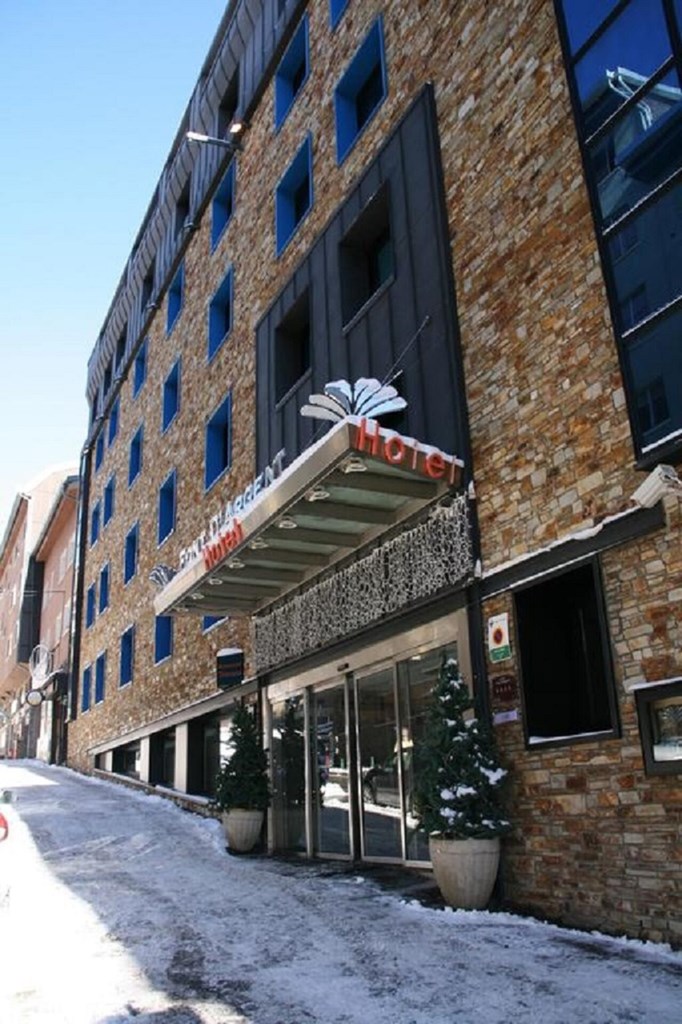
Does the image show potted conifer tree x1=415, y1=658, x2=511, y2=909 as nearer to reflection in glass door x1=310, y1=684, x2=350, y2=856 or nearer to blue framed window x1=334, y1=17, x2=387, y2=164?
reflection in glass door x1=310, y1=684, x2=350, y2=856

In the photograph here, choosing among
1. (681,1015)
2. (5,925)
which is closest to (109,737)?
(5,925)

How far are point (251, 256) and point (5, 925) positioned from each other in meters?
12.9

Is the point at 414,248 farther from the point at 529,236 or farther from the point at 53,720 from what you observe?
the point at 53,720

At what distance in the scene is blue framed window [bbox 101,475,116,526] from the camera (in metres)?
28.7

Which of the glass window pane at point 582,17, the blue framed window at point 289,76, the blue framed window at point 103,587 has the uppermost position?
the blue framed window at point 289,76

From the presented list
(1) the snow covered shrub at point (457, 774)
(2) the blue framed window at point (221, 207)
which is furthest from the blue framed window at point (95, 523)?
(1) the snow covered shrub at point (457, 774)

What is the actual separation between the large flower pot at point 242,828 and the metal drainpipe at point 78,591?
20.5m

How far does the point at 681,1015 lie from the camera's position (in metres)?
4.80

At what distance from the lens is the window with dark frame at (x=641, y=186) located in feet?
22.8

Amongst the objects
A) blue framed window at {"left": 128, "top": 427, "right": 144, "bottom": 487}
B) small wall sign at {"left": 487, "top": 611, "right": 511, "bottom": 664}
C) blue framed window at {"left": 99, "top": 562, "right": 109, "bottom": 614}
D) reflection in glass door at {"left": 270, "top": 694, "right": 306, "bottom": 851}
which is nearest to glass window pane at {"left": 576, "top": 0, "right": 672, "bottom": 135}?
small wall sign at {"left": 487, "top": 611, "right": 511, "bottom": 664}

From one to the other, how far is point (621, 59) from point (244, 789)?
1028 cm

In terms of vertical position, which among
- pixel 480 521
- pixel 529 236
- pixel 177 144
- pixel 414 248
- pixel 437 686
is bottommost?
pixel 437 686

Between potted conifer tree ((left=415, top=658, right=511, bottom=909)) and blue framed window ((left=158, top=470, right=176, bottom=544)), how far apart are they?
45.2ft

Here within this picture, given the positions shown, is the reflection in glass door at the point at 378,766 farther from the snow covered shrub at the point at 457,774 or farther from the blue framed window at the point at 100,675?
the blue framed window at the point at 100,675
